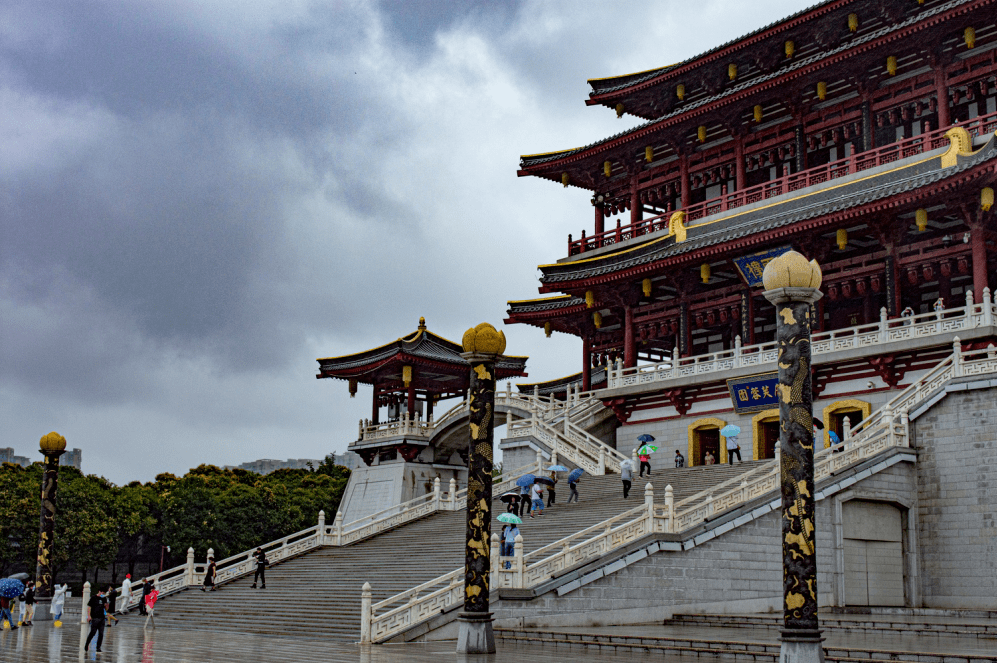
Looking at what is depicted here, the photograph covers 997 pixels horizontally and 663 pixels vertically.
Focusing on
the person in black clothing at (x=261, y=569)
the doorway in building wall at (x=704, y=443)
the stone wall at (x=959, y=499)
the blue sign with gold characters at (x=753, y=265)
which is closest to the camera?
the stone wall at (x=959, y=499)

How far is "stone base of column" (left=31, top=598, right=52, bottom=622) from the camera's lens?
2530cm

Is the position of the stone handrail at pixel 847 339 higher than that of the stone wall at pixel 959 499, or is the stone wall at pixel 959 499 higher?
the stone handrail at pixel 847 339

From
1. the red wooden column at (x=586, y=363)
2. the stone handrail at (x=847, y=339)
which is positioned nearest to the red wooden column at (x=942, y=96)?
the stone handrail at (x=847, y=339)

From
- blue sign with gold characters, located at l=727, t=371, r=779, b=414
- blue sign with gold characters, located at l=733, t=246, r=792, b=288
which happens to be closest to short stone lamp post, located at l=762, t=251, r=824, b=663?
blue sign with gold characters, located at l=727, t=371, r=779, b=414

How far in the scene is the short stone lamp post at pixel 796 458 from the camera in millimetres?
11961

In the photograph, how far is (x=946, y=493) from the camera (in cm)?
2464

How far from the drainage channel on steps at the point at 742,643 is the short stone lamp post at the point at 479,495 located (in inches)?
83.9

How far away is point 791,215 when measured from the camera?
101 ft

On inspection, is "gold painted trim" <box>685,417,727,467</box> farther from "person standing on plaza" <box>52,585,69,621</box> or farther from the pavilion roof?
"person standing on plaza" <box>52,585,69,621</box>

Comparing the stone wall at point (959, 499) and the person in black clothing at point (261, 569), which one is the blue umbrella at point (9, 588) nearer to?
the person in black clothing at point (261, 569)

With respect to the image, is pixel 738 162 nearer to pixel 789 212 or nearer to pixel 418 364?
pixel 789 212

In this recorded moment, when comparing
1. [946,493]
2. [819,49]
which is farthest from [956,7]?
[946,493]

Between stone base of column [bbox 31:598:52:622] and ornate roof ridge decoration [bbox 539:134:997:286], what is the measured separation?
757 inches

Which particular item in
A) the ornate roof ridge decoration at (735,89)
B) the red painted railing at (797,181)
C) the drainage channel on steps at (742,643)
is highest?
the ornate roof ridge decoration at (735,89)
